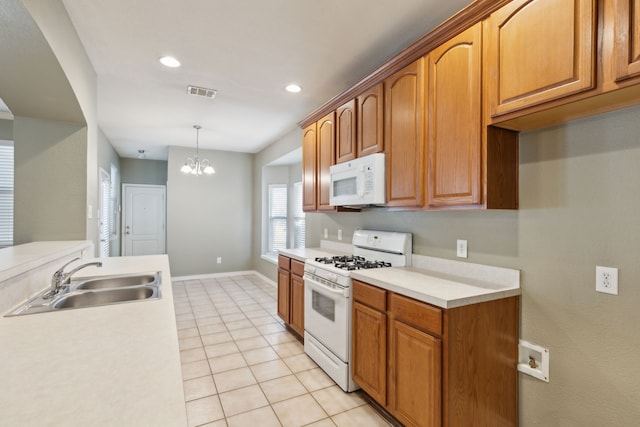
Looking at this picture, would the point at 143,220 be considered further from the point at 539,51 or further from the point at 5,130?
the point at 539,51

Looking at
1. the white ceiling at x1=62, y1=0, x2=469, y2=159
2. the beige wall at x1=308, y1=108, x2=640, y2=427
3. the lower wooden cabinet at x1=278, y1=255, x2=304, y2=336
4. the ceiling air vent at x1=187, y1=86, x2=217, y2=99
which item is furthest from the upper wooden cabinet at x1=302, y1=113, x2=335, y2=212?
the beige wall at x1=308, y1=108, x2=640, y2=427

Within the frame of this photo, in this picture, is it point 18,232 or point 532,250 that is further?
point 18,232

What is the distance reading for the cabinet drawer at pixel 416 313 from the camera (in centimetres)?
165

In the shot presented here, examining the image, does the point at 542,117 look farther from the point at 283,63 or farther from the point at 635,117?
the point at 283,63

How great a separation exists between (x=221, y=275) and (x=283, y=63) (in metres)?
4.81

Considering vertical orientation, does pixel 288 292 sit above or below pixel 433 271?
below

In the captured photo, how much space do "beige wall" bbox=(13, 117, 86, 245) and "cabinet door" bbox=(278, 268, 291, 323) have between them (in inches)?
76.3

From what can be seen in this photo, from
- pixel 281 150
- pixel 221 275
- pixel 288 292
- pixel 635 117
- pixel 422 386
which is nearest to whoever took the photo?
pixel 635 117

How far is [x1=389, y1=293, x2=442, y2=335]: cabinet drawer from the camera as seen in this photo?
1.65m

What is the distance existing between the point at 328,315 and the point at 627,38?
7.66ft

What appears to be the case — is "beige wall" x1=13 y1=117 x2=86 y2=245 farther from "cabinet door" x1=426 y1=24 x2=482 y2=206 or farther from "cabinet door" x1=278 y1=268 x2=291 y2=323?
"cabinet door" x1=426 y1=24 x2=482 y2=206

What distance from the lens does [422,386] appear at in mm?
1729

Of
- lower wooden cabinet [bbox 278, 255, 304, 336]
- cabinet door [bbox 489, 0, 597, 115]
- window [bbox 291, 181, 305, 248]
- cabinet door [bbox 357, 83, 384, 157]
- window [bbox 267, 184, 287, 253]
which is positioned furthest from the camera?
window [bbox 267, 184, 287, 253]

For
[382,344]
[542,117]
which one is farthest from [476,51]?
[382,344]
